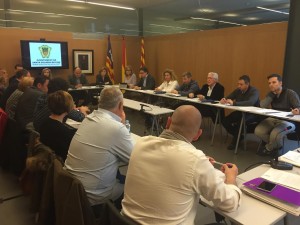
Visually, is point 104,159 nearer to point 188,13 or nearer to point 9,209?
point 9,209

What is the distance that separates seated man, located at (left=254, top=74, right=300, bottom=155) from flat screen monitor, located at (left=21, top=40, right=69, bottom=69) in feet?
19.5

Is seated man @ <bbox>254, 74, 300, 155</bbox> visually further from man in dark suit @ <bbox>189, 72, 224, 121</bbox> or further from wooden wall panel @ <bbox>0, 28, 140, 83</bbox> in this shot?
wooden wall panel @ <bbox>0, 28, 140, 83</bbox>

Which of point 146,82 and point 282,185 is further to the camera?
point 146,82

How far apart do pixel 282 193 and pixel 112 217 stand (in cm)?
88

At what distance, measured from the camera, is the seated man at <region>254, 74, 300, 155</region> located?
3.93 meters

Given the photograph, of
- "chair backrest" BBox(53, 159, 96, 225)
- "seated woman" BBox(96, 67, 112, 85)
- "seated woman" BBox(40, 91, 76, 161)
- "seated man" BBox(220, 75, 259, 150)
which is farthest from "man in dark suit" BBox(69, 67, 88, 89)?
"chair backrest" BBox(53, 159, 96, 225)

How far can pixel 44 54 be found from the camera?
7598 millimetres

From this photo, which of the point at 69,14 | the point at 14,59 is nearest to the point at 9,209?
the point at 14,59

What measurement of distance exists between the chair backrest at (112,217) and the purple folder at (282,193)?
75 cm

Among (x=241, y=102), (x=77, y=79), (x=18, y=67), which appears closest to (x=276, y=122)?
(x=241, y=102)

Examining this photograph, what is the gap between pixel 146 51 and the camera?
945 centimetres

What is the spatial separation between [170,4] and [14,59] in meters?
5.10

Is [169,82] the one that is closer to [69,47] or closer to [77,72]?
[77,72]

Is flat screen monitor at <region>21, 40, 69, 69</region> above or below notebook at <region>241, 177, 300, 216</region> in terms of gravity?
above
